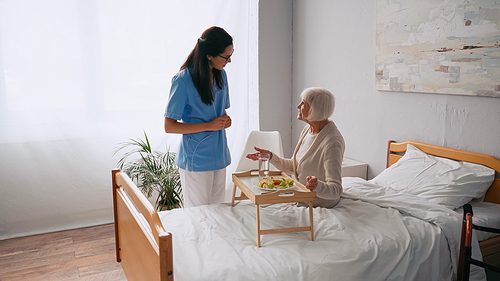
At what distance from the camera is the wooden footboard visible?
1.25 m

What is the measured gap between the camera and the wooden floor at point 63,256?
2611 mm

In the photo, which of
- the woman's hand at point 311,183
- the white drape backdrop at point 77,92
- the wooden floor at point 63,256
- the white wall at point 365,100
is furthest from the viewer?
the white drape backdrop at point 77,92

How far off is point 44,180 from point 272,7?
2.78 m

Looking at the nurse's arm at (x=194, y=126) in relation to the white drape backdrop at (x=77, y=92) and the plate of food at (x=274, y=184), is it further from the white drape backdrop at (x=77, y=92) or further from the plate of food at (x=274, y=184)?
the white drape backdrop at (x=77, y=92)

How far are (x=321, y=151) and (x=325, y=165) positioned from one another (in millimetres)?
97

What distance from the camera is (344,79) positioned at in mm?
3328

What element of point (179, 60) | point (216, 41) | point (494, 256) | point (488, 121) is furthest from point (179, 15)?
point (494, 256)

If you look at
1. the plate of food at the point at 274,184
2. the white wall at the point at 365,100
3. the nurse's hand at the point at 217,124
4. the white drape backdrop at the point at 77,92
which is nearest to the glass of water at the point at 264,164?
the plate of food at the point at 274,184

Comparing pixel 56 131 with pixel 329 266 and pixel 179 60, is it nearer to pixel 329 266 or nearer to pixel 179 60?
pixel 179 60

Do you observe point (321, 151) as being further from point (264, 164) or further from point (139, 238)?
point (139, 238)

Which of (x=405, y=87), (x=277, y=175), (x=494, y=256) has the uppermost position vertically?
(x=405, y=87)

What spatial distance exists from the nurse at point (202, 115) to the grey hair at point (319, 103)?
1.56ft

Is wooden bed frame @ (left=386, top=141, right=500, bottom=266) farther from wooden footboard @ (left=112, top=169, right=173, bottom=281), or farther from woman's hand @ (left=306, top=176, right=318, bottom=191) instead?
wooden footboard @ (left=112, top=169, right=173, bottom=281)

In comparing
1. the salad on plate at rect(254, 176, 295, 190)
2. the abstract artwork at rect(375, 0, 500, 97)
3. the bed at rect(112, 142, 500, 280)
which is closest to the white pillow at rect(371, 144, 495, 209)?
the bed at rect(112, 142, 500, 280)
